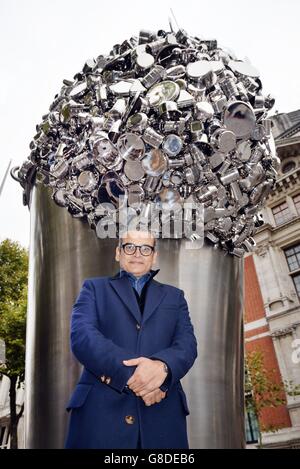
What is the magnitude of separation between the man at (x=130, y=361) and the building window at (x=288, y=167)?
18.3 meters

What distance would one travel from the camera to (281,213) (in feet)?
59.2

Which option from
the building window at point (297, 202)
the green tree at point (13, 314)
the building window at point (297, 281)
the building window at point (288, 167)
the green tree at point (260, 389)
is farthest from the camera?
the building window at point (288, 167)

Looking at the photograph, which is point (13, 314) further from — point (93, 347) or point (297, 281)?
point (297, 281)

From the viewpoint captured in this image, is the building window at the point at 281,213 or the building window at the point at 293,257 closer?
the building window at the point at 293,257

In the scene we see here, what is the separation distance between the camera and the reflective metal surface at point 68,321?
4.07ft

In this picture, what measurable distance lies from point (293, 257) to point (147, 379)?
687 inches

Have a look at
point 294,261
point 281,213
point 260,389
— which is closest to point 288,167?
point 281,213

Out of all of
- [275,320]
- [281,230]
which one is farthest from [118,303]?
[281,230]

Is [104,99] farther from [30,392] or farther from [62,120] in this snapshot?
[30,392]

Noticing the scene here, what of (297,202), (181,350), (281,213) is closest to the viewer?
(181,350)

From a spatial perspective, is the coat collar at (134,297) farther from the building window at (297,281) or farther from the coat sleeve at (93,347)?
the building window at (297,281)

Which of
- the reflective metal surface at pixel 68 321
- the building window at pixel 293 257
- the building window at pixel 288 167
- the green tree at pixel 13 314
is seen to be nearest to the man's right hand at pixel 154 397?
the reflective metal surface at pixel 68 321

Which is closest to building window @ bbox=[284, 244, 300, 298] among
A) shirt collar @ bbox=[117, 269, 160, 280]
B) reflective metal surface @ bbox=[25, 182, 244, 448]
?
reflective metal surface @ bbox=[25, 182, 244, 448]

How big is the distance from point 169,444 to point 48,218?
Result: 3.08 ft
